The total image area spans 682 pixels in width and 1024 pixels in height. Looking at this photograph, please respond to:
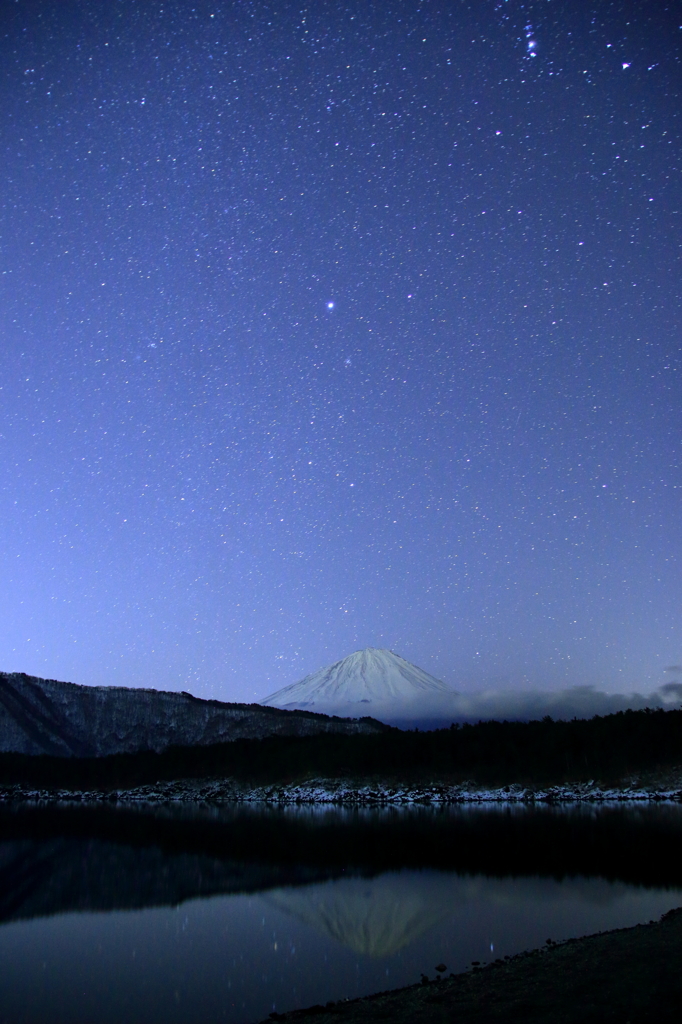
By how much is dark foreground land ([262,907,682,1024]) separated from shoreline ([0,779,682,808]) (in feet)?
249

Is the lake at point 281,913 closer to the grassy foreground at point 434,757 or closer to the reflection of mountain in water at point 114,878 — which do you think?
the reflection of mountain in water at point 114,878

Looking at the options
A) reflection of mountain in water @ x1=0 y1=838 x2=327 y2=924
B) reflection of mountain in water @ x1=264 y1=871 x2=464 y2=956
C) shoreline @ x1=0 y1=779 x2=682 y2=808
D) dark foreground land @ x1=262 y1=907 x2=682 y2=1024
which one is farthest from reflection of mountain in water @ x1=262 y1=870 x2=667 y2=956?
shoreline @ x1=0 y1=779 x2=682 y2=808

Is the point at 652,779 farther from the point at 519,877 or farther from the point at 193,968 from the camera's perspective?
the point at 193,968

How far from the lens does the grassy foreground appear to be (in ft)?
354

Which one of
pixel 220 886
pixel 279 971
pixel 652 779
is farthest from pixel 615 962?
pixel 652 779

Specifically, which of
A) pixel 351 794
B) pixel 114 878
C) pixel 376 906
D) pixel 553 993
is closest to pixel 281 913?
pixel 376 906

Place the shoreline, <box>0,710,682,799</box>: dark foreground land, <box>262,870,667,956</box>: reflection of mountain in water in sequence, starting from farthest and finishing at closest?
<box>0,710,682,799</box>: dark foreground land, the shoreline, <box>262,870,667,956</box>: reflection of mountain in water

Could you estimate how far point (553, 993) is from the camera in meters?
11.8

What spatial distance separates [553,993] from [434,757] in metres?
116

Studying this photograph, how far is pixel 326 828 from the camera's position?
53594mm

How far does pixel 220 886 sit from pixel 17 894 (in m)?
6.89

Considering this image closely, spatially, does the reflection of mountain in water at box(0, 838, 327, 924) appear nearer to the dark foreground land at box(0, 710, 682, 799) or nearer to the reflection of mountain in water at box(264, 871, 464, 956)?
the reflection of mountain in water at box(264, 871, 464, 956)

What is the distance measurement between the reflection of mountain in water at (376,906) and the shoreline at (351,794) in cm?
6426

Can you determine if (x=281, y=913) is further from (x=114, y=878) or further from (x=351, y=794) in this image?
(x=351, y=794)
